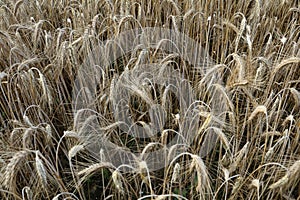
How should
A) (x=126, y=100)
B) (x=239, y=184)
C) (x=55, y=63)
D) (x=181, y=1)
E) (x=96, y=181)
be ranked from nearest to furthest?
1. (x=239, y=184)
2. (x=96, y=181)
3. (x=126, y=100)
4. (x=55, y=63)
5. (x=181, y=1)

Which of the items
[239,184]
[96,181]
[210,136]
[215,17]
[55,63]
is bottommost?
[96,181]

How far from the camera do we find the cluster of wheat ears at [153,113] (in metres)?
1.26

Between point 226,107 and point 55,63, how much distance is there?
3.31 ft

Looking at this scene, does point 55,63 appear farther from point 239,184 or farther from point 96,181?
Answer: point 239,184

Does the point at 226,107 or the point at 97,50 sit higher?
the point at 97,50

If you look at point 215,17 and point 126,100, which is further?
point 215,17

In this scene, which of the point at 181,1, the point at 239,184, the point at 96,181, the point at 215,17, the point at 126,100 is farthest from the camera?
the point at 181,1

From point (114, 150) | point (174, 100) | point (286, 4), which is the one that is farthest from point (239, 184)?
point (286, 4)

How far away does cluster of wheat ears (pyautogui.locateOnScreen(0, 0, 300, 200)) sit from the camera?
1.26 metres

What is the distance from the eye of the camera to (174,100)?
1834 millimetres

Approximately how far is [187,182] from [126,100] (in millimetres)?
543

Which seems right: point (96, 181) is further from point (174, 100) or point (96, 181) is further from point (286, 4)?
point (286, 4)

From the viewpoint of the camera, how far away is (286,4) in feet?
7.55

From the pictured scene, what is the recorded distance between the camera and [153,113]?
5.23 ft
